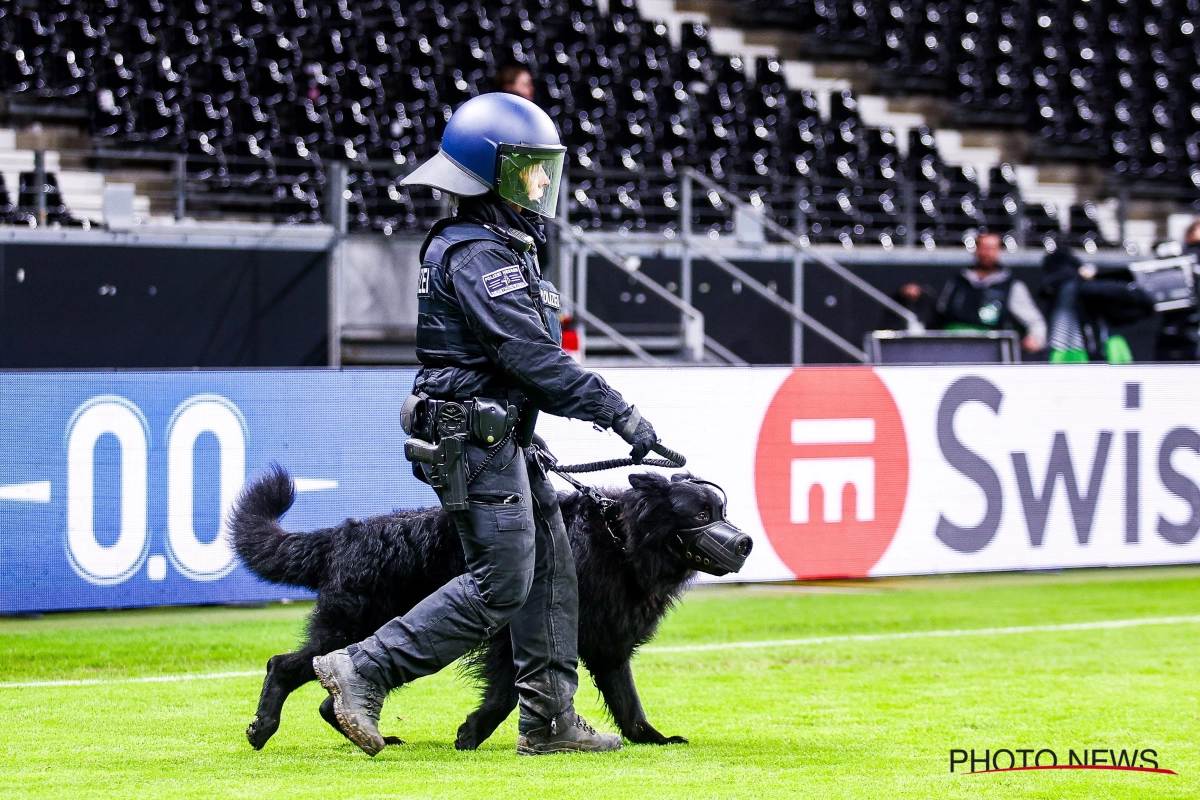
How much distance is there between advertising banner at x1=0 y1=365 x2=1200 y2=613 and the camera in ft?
24.8

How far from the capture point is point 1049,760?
479cm

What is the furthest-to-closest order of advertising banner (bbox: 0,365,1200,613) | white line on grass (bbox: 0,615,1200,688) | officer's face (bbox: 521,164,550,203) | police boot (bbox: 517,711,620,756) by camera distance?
1. advertising banner (bbox: 0,365,1200,613)
2. white line on grass (bbox: 0,615,1200,688)
3. police boot (bbox: 517,711,620,756)
4. officer's face (bbox: 521,164,550,203)

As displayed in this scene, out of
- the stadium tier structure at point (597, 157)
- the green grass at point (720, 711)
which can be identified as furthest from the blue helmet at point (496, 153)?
the stadium tier structure at point (597, 157)

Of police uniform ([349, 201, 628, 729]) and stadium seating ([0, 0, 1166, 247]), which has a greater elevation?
stadium seating ([0, 0, 1166, 247])

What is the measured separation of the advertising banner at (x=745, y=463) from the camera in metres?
7.56

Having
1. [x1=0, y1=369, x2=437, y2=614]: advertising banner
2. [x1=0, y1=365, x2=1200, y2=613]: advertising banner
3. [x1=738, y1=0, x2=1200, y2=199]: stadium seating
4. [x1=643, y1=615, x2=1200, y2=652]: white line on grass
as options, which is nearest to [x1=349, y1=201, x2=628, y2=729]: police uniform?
[x1=643, y1=615, x2=1200, y2=652]: white line on grass

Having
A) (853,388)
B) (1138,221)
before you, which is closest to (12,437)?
(853,388)

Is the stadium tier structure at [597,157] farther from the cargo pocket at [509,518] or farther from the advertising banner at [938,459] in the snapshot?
the cargo pocket at [509,518]

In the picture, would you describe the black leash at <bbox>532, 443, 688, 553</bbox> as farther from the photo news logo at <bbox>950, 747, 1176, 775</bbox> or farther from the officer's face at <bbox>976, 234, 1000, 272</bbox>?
the officer's face at <bbox>976, 234, 1000, 272</bbox>

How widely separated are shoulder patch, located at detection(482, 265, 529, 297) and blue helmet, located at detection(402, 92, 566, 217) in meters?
0.28

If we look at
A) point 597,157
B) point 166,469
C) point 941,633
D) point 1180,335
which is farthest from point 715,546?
point 597,157

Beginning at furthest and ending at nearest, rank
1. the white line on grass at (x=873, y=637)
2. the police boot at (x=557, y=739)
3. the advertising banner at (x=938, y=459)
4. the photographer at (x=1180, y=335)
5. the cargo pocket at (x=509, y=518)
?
the photographer at (x=1180, y=335)
the advertising banner at (x=938, y=459)
the white line on grass at (x=873, y=637)
the police boot at (x=557, y=739)
the cargo pocket at (x=509, y=518)

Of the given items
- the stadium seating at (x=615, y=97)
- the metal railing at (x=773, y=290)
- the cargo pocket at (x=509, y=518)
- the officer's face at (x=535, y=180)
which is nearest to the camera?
the cargo pocket at (x=509, y=518)

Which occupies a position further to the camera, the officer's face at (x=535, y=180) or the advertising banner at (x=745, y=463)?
the advertising banner at (x=745, y=463)
